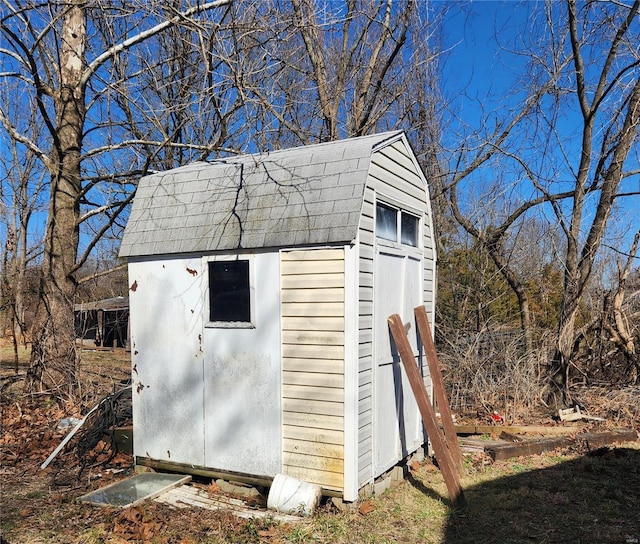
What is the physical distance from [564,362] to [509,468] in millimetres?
3138

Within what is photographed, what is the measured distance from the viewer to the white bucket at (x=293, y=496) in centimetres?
429

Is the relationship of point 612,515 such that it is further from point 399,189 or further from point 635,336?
point 635,336

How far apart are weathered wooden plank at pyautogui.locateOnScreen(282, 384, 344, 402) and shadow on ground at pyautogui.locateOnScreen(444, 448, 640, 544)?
1.49 metres

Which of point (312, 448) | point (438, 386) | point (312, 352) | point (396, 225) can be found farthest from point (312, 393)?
point (396, 225)

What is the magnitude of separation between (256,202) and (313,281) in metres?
1.08

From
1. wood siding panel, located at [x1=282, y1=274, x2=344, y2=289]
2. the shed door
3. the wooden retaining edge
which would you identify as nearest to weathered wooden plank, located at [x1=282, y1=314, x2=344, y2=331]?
wood siding panel, located at [x1=282, y1=274, x2=344, y2=289]

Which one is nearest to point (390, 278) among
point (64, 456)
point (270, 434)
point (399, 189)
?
point (399, 189)

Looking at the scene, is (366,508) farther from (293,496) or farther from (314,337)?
(314,337)

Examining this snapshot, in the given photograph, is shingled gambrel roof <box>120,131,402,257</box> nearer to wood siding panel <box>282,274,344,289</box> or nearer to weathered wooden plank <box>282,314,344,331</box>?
wood siding panel <box>282,274,344,289</box>

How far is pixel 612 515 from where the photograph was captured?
14.8ft

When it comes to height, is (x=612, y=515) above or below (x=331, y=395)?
below

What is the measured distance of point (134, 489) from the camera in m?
4.91

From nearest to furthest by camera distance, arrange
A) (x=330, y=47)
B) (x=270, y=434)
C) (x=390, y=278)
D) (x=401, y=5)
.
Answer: (x=270, y=434)
(x=390, y=278)
(x=401, y=5)
(x=330, y=47)

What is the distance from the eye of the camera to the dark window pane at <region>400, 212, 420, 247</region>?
18.4 feet
